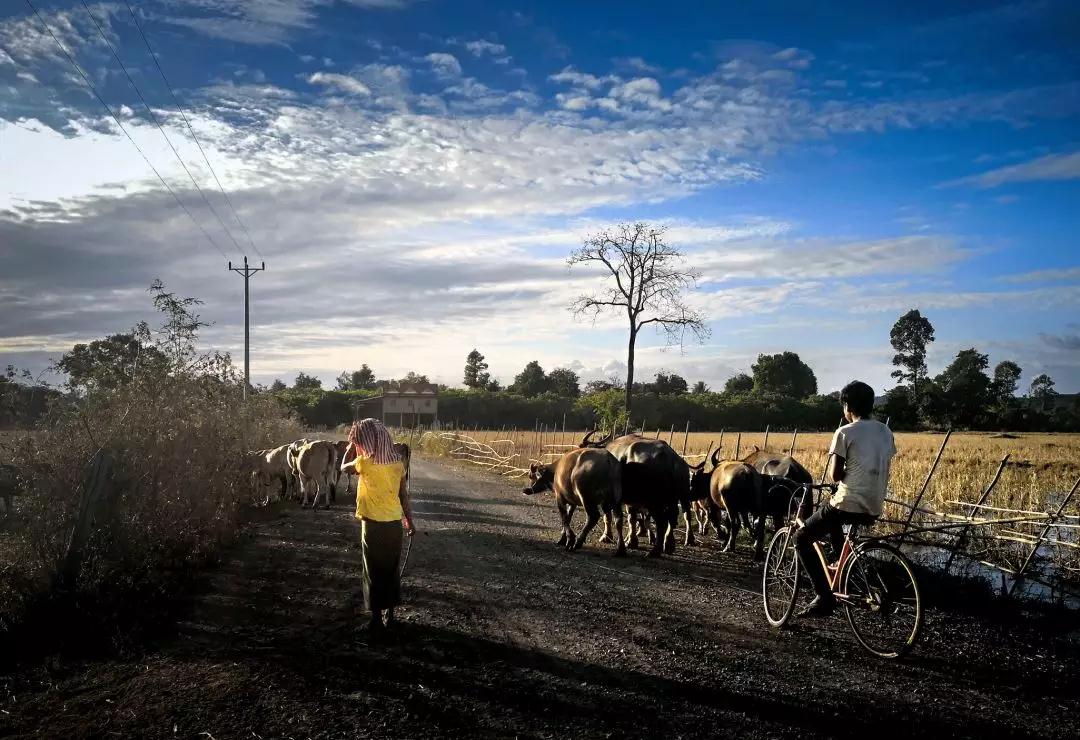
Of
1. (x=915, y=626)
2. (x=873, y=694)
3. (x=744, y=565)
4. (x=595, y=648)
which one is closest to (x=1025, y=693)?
(x=915, y=626)

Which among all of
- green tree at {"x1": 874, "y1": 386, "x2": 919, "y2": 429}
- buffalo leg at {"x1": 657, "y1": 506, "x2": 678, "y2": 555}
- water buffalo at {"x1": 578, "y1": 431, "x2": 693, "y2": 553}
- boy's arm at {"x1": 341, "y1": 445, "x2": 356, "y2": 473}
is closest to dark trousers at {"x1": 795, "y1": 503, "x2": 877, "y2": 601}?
boy's arm at {"x1": 341, "y1": 445, "x2": 356, "y2": 473}

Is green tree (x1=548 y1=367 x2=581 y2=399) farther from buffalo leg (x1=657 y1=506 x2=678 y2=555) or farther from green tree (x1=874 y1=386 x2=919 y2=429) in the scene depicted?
buffalo leg (x1=657 y1=506 x2=678 y2=555)

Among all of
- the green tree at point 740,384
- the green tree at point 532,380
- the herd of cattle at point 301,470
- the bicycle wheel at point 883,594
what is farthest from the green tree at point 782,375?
the bicycle wheel at point 883,594

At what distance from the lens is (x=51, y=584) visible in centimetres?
690

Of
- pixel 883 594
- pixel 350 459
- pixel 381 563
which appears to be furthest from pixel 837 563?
pixel 350 459

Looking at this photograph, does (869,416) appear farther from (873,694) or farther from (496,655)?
(496,655)

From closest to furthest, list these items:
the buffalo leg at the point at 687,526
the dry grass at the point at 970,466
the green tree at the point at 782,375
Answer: the buffalo leg at the point at 687,526, the dry grass at the point at 970,466, the green tree at the point at 782,375

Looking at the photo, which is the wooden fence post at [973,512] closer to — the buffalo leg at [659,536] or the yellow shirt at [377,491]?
the buffalo leg at [659,536]

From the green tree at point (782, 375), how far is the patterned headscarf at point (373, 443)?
58707 mm

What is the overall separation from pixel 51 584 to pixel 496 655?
4.40m

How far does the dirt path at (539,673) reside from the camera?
479 centimetres

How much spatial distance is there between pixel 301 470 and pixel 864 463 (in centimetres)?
1278

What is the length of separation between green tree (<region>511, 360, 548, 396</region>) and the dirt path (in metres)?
61.7

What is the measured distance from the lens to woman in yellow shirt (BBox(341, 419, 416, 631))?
21.7 ft
